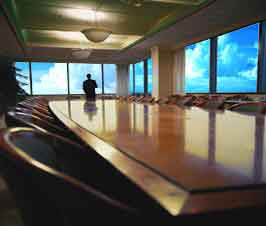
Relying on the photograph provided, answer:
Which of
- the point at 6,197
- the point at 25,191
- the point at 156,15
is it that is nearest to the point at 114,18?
the point at 156,15

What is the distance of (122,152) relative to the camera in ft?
2.26

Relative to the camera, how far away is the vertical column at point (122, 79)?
43.1ft

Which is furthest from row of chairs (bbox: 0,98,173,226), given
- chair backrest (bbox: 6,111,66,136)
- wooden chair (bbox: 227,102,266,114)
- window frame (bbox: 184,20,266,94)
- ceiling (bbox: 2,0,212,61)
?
window frame (bbox: 184,20,266,94)

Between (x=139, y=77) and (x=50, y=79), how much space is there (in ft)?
16.4

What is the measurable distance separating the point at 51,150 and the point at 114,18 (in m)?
5.90

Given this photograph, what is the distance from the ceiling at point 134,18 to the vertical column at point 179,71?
376 mm

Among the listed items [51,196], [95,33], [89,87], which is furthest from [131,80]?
[51,196]

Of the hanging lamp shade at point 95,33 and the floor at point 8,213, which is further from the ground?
the hanging lamp shade at point 95,33

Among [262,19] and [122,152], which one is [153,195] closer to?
[122,152]

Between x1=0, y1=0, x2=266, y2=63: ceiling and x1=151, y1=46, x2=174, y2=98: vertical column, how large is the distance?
380 millimetres

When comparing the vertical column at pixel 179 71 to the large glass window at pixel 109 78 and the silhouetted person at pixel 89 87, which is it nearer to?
the silhouetted person at pixel 89 87

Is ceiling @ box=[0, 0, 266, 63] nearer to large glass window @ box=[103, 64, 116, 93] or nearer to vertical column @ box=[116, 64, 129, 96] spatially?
vertical column @ box=[116, 64, 129, 96]

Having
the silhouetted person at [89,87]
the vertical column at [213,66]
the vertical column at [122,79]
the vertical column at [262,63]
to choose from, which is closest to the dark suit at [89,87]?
the silhouetted person at [89,87]

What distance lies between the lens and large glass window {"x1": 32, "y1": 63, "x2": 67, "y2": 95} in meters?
12.6
